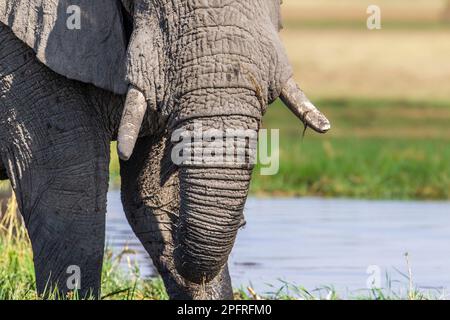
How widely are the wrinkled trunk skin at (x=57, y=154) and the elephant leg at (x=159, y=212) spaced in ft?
1.90

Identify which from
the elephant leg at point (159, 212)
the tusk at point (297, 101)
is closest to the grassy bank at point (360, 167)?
the elephant leg at point (159, 212)

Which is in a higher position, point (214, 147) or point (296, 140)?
point (214, 147)

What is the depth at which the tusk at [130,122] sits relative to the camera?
21.8 feet

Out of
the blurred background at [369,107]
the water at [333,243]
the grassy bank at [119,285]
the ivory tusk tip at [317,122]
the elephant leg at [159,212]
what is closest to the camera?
the ivory tusk tip at [317,122]

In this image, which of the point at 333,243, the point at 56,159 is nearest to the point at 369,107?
the point at 333,243

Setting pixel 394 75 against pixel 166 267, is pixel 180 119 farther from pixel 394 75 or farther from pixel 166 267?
pixel 394 75

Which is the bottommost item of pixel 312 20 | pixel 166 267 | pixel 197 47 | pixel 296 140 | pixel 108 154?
pixel 312 20

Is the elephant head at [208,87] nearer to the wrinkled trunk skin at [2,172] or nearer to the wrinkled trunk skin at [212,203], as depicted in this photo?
the wrinkled trunk skin at [212,203]

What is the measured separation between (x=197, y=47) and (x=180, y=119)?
0.31 meters

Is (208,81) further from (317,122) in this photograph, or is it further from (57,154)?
(57,154)

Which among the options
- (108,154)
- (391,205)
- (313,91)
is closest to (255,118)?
(108,154)

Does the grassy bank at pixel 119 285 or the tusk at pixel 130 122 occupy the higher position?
the tusk at pixel 130 122

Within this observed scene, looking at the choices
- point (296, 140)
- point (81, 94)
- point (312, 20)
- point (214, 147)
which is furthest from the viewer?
point (312, 20)

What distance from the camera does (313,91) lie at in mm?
25609
